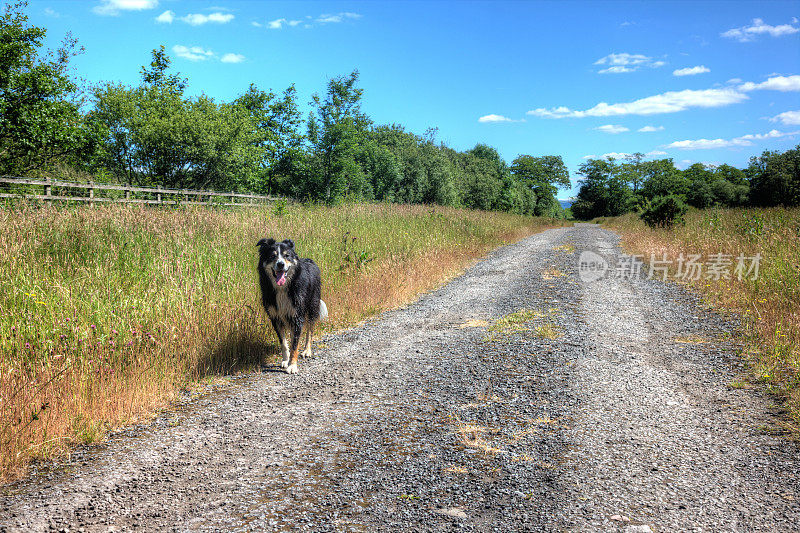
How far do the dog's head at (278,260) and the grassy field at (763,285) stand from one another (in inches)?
201

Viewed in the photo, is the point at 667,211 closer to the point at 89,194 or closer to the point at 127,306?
the point at 127,306

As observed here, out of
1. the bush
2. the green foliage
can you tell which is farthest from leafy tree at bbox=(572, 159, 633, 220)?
the bush

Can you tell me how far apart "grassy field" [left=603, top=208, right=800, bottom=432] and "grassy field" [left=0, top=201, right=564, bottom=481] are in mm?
5871

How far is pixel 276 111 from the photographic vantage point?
5006 centimetres

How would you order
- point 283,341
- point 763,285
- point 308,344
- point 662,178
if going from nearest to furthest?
point 283,341 → point 308,344 → point 763,285 → point 662,178

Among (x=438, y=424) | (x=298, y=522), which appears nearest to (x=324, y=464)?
(x=298, y=522)

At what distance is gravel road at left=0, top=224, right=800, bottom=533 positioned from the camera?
269cm

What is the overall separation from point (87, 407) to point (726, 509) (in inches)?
191

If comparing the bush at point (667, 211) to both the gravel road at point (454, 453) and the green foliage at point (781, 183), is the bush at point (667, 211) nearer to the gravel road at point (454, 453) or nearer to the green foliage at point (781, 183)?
the green foliage at point (781, 183)

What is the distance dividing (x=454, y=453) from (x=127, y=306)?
4050 millimetres

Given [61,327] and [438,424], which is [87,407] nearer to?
[61,327]

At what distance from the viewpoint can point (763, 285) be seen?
28.0 feet

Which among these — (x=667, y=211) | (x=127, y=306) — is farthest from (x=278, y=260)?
(x=667, y=211)

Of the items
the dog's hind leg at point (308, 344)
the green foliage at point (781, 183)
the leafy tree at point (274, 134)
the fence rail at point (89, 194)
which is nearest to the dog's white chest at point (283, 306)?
the dog's hind leg at point (308, 344)
